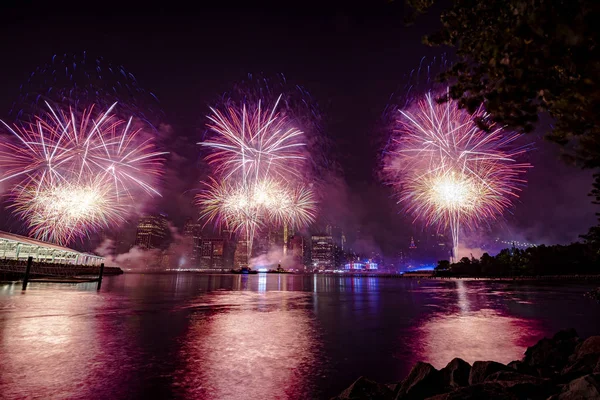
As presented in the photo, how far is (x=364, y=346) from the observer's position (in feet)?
46.8

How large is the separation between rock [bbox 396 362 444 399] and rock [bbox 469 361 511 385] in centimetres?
97

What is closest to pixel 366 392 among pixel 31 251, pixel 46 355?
pixel 46 355

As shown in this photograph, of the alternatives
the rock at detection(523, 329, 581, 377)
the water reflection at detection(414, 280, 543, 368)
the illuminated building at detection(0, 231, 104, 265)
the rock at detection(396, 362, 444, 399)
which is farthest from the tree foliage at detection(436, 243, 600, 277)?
the illuminated building at detection(0, 231, 104, 265)

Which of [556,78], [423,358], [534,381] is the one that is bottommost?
[423,358]

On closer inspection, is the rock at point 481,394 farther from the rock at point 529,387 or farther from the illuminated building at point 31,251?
the illuminated building at point 31,251

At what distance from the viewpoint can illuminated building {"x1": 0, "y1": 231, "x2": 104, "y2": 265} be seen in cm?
7000

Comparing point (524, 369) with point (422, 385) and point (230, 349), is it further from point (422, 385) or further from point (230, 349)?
point (230, 349)

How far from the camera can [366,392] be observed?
7.00 m

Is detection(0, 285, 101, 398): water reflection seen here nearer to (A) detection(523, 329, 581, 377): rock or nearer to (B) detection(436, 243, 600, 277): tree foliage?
(A) detection(523, 329, 581, 377): rock

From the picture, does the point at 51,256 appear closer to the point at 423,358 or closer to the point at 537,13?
the point at 423,358

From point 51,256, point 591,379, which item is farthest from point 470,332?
point 51,256

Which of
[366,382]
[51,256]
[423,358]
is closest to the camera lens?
[366,382]

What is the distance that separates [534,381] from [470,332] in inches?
469

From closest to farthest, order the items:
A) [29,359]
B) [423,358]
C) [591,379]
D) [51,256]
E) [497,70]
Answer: [591,379], [497,70], [29,359], [423,358], [51,256]
